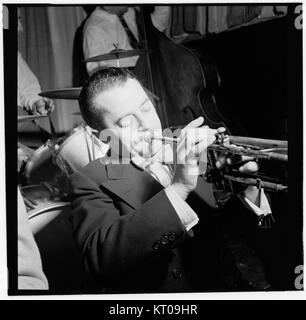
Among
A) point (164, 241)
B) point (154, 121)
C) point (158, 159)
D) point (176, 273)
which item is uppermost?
point (154, 121)

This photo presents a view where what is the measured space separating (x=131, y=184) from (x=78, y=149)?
Result: 0.57ft

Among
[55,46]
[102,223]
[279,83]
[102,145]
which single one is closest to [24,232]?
[102,223]

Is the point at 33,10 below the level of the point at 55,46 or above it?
above

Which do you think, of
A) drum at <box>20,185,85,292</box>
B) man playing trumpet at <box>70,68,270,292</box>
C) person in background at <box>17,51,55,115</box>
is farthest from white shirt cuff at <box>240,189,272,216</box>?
person in background at <box>17,51,55,115</box>

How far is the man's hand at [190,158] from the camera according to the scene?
1132 mm

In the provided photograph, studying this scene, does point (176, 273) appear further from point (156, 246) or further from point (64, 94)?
point (64, 94)

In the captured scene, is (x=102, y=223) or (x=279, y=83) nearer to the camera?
(x=102, y=223)

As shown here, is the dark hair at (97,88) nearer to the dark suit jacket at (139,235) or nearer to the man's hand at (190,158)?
the dark suit jacket at (139,235)

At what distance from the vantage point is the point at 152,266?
117 cm

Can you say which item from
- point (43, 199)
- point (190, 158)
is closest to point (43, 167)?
point (43, 199)

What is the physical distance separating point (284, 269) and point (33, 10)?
1028mm

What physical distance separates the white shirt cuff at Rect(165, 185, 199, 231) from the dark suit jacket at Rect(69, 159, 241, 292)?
12 mm

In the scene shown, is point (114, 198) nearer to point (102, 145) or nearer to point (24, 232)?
point (102, 145)

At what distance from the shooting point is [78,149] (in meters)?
1.17
